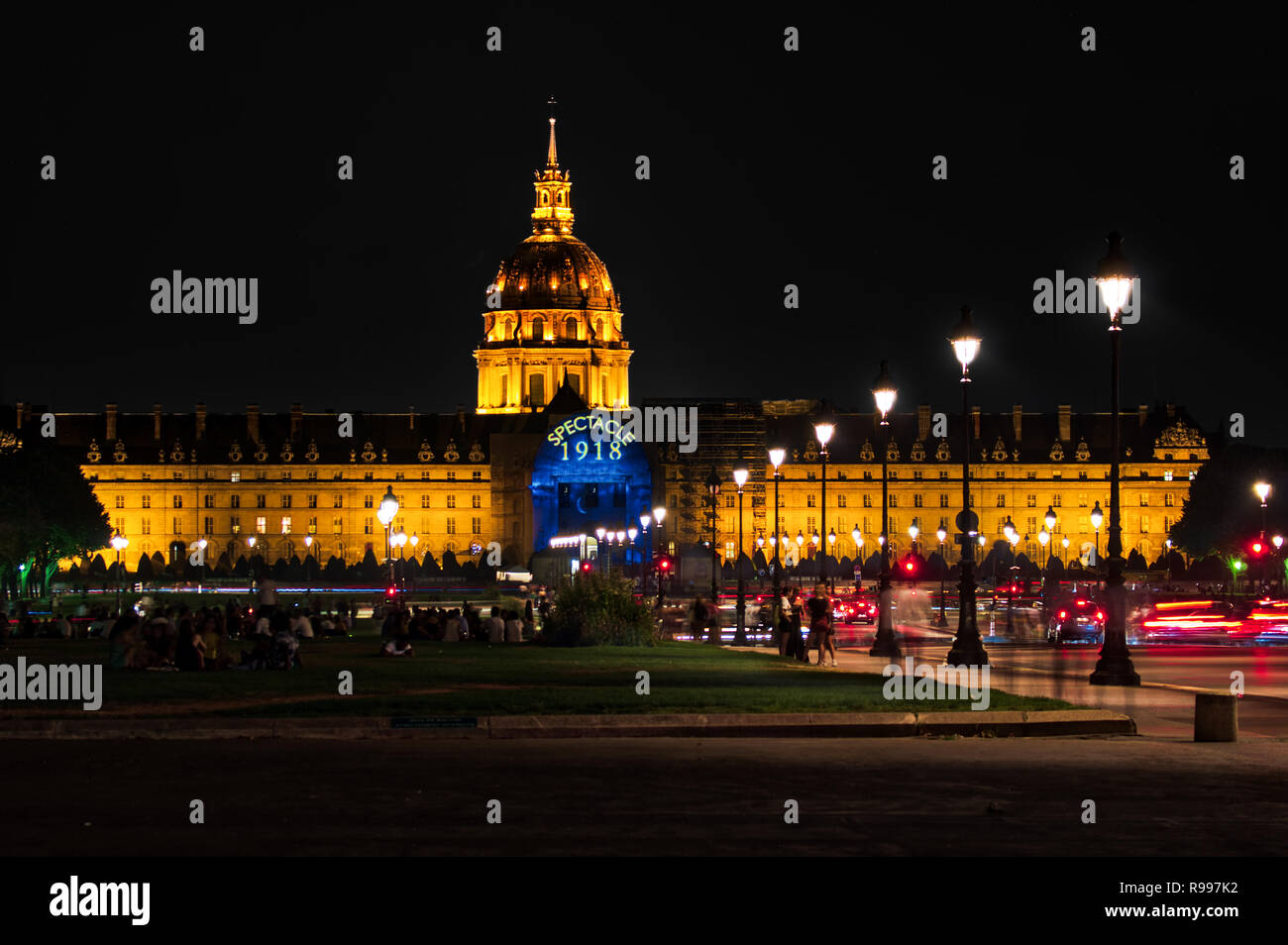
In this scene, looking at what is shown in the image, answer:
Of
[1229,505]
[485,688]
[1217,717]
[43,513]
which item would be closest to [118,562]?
[43,513]

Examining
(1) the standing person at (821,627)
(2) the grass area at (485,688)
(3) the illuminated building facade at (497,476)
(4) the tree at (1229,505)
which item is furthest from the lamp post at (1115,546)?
(3) the illuminated building facade at (497,476)

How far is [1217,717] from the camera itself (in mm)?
20672

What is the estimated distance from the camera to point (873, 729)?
21516 millimetres

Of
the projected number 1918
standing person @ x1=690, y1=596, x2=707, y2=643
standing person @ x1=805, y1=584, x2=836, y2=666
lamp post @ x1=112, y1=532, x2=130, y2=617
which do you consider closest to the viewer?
standing person @ x1=805, y1=584, x2=836, y2=666

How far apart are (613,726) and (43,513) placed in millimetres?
78730

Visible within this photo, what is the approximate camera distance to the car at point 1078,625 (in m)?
45.5

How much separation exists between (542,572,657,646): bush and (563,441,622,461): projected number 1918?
120131 millimetres

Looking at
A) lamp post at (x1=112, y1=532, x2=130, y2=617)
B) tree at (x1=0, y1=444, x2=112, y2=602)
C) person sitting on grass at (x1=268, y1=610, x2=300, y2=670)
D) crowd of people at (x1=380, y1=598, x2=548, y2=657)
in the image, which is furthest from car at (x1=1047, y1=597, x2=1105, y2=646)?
tree at (x1=0, y1=444, x2=112, y2=602)

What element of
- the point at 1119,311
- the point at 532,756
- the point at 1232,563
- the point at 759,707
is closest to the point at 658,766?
the point at 532,756

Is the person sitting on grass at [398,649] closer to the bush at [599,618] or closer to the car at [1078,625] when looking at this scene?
the bush at [599,618]

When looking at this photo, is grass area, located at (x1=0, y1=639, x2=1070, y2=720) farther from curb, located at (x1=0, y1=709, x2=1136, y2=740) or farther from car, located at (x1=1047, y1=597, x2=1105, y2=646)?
car, located at (x1=1047, y1=597, x2=1105, y2=646)

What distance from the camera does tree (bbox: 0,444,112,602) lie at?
8788cm
